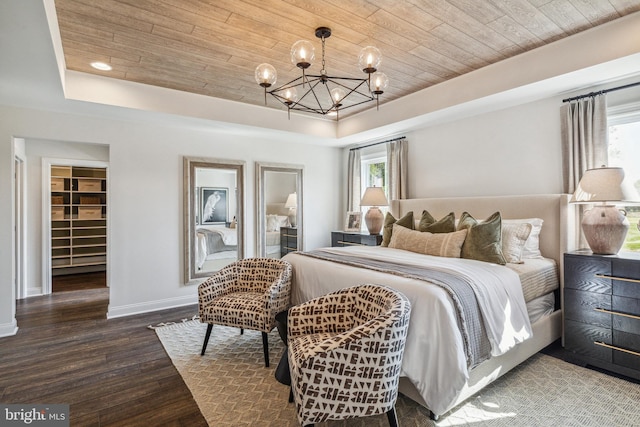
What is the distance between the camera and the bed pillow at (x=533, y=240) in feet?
10.5

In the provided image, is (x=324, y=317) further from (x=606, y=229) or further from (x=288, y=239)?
(x=288, y=239)

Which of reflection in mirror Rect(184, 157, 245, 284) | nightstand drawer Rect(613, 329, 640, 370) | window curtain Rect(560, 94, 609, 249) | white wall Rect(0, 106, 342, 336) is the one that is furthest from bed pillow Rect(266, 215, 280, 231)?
nightstand drawer Rect(613, 329, 640, 370)

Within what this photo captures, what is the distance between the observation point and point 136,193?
4.21 metres

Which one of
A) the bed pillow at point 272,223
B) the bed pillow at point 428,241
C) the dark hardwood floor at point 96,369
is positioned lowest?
the dark hardwood floor at point 96,369

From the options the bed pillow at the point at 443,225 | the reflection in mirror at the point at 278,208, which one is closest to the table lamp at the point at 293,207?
the reflection in mirror at the point at 278,208

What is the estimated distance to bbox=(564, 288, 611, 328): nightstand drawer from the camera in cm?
257

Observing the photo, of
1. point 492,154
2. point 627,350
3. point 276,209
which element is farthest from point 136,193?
point 627,350

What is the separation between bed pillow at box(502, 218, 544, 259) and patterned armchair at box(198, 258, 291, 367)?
7.56 ft

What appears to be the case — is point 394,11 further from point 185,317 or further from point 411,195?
point 185,317

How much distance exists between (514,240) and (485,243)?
38 cm

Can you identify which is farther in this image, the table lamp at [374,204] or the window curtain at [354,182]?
the window curtain at [354,182]

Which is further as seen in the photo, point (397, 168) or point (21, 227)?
point (397, 168)

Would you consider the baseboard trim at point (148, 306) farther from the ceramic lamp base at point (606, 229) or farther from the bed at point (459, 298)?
the ceramic lamp base at point (606, 229)

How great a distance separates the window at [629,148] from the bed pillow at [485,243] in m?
1.28
